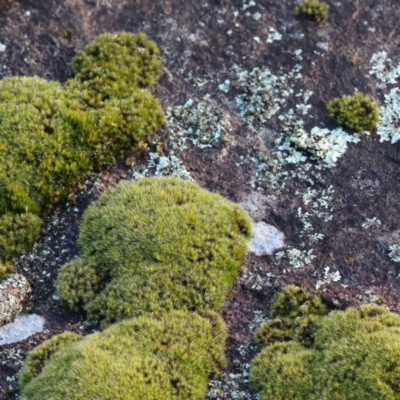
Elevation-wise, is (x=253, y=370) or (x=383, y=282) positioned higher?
(x=383, y=282)

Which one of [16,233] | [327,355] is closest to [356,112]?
[327,355]

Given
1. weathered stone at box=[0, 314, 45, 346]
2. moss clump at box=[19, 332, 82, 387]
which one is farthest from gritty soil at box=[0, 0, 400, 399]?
moss clump at box=[19, 332, 82, 387]

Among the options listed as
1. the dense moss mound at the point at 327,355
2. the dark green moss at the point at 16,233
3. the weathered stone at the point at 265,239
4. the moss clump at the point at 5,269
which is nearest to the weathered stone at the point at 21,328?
the moss clump at the point at 5,269

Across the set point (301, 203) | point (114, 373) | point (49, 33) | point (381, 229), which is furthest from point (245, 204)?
point (49, 33)

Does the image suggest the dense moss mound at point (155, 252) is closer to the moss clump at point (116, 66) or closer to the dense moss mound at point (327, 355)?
the dense moss mound at point (327, 355)

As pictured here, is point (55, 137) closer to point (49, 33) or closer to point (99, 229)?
point (99, 229)

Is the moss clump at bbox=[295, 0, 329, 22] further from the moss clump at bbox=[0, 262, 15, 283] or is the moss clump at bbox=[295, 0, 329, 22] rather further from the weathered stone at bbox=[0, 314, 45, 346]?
the weathered stone at bbox=[0, 314, 45, 346]
